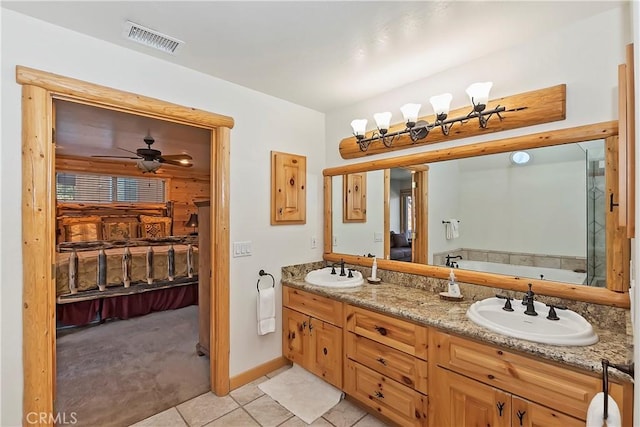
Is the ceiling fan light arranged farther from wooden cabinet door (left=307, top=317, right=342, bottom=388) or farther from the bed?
wooden cabinet door (left=307, top=317, right=342, bottom=388)

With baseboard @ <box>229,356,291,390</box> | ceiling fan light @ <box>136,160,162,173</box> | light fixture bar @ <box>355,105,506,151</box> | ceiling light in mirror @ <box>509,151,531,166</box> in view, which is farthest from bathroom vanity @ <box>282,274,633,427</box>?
ceiling fan light @ <box>136,160,162,173</box>

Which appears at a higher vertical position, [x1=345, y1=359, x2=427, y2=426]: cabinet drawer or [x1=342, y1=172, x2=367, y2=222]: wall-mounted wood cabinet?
[x1=342, y1=172, x2=367, y2=222]: wall-mounted wood cabinet

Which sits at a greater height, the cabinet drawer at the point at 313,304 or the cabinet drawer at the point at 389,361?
the cabinet drawer at the point at 313,304

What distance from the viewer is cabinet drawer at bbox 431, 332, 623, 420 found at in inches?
49.5

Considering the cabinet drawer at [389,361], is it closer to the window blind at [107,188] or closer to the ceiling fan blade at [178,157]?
the ceiling fan blade at [178,157]

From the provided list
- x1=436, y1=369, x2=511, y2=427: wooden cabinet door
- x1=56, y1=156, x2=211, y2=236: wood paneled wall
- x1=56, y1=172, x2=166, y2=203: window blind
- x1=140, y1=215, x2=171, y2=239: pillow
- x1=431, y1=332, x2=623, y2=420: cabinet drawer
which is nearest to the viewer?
x1=431, y1=332, x2=623, y2=420: cabinet drawer

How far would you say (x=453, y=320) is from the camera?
5.51ft

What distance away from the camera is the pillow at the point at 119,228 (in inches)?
225

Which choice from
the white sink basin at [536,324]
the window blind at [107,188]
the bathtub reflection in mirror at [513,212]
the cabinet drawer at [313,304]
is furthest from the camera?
the window blind at [107,188]

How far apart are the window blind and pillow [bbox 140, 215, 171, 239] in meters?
0.54

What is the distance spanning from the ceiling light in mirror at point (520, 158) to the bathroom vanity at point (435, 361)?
992 mm

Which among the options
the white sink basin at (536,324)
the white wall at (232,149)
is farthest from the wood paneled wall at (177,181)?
the white sink basin at (536,324)

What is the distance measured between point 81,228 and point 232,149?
14.9ft

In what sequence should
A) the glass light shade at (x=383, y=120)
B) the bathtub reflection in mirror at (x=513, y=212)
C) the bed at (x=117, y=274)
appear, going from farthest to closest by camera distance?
the bed at (x=117, y=274)
the glass light shade at (x=383, y=120)
the bathtub reflection in mirror at (x=513, y=212)
